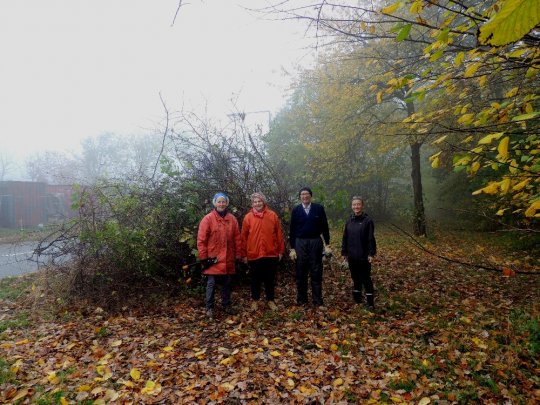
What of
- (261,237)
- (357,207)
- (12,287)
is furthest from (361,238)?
(12,287)

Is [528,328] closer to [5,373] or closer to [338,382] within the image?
[338,382]

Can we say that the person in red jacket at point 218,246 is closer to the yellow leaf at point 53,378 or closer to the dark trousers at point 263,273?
the dark trousers at point 263,273

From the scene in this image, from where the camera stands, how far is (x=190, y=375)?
3.72 m

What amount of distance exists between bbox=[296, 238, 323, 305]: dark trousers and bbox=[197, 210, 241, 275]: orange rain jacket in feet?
3.81

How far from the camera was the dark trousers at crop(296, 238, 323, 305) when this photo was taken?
5.62 meters

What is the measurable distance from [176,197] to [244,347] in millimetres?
3436

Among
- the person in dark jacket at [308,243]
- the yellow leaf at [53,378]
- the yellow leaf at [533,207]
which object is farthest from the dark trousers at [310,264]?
the yellow leaf at [533,207]

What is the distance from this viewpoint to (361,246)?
18.1 ft

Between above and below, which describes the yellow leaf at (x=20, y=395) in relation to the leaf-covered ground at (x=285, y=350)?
above

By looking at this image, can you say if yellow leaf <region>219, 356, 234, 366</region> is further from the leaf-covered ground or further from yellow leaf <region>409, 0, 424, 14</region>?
yellow leaf <region>409, 0, 424, 14</region>

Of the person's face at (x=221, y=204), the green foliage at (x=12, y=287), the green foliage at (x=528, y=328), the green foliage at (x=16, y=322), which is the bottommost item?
the green foliage at (x=528, y=328)

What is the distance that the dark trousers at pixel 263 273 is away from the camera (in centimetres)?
571

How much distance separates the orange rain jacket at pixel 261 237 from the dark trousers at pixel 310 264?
0.37 meters

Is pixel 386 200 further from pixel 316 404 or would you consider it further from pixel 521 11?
pixel 521 11
